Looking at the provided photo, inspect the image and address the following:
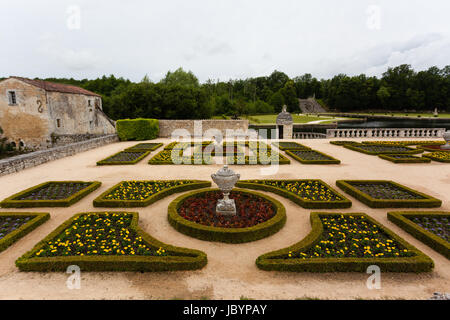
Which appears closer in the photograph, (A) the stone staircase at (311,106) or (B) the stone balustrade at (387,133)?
(B) the stone balustrade at (387,133)

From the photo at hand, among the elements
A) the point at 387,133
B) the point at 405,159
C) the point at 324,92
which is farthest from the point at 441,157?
the point at 324,92

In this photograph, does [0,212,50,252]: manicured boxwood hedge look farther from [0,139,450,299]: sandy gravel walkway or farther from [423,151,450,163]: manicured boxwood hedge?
[423,151,450,163]: manicured boxwood hedge

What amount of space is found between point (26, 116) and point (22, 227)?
102 ft

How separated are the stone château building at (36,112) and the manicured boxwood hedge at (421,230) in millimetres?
37138

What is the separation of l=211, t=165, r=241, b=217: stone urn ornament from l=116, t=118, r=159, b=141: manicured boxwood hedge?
22236 millimetres

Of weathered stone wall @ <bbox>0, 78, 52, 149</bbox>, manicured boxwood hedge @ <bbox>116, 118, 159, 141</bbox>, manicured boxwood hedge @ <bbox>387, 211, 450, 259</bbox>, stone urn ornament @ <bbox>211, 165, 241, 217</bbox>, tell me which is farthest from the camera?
weathered stone wall @ <bbox>0, 78, 52, 149</bbox>

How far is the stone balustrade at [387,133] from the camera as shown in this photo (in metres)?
29.4

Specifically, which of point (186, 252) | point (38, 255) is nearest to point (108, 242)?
point (38, 255)

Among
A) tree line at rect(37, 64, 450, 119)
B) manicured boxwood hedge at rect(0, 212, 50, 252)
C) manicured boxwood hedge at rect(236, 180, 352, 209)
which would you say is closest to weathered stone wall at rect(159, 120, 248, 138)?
tree line at rect(37, 64, 450, 119)

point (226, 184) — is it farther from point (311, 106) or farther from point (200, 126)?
point (311, 106)

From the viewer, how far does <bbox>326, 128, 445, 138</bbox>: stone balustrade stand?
96.4ft

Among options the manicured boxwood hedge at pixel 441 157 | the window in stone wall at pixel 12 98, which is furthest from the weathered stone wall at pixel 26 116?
the manicured boxwood hedge at pixel 441 157

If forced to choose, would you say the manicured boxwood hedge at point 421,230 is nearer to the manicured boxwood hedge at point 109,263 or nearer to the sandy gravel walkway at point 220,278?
the sandy gravel walkway at point 220,278

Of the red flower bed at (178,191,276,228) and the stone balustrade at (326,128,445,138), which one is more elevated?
the stone balustrade at (326,128,445,138)
